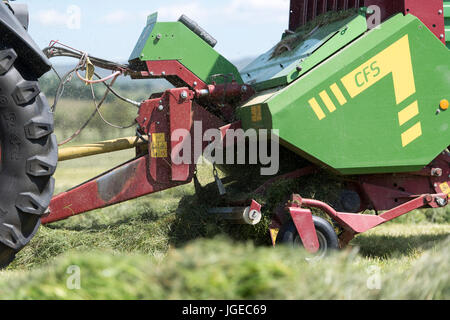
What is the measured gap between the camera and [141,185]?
4.73 m

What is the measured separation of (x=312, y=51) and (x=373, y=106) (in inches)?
25.3

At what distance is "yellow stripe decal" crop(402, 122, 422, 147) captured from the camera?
15.0ft

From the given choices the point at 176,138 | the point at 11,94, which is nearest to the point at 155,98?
the point at 176,138

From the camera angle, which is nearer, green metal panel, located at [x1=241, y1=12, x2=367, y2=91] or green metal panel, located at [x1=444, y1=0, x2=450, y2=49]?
green metal panel, located at [x1=241, y1=12, x2=367, y2=91]

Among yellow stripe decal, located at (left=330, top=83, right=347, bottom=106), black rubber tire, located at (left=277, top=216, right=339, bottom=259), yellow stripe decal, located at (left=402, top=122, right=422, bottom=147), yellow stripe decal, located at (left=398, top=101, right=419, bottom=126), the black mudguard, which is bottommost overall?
black rubber tire, located at (left=277, top=216, right=339, bottom=259)

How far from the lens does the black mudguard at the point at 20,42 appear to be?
3.48 m

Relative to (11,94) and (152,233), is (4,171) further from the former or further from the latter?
(152,233)

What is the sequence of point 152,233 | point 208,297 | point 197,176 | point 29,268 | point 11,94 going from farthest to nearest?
point 197,176, point 152,233, point 29,268, point 11,94, point 208,297

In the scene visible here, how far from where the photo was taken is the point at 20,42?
140 inches

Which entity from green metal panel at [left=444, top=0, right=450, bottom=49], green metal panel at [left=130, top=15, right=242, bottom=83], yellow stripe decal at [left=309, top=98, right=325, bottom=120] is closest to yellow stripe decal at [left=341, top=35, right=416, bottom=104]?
yellow stripe decal at [left=309, top=98, right=325, bottom=120]

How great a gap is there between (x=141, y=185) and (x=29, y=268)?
1.05 metres

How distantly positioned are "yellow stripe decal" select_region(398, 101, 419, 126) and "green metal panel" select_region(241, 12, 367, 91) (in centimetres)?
69

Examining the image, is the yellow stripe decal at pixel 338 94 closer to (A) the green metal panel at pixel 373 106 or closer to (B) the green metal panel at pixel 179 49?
(A) the green metal panel at pixel 373 106

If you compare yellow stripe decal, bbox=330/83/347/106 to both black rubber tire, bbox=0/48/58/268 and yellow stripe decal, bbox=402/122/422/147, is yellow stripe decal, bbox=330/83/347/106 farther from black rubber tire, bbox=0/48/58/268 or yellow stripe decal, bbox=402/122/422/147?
black rubber tire, bbox=0/48/58/268
